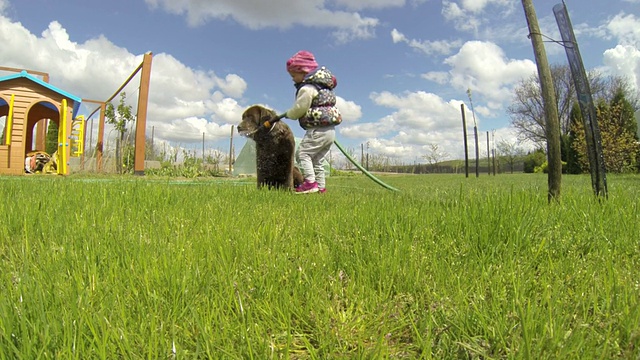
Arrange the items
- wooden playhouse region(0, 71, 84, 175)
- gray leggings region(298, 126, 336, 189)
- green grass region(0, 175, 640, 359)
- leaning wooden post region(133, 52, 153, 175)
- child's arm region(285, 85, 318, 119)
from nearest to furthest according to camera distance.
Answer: green grass region(0, 175, 640, 359) → child's arm region(285, 85, 318, 119) → gray leggings region(298, 126, 336, 189) → wooden playhouse region(0, 71, 84, 175) → leaning wooden post region(133, 52, 153, 175)

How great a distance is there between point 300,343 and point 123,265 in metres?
0.91

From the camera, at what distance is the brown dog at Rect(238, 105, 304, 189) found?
178 inches

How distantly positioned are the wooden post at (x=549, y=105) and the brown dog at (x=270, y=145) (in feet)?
9.33

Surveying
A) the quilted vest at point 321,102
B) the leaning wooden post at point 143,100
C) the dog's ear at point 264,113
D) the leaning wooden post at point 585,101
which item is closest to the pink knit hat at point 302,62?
the quilted vest at point 321,102

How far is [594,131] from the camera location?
8.58ft

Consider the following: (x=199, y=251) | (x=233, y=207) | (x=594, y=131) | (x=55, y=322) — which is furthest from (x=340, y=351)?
(x=594, y=131)

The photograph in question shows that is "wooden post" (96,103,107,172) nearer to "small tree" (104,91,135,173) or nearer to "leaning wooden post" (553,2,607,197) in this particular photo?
"small tree" (104,91,135,173)

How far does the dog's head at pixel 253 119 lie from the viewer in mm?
4555

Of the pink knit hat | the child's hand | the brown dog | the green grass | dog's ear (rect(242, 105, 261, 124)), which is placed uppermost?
the pink knit hat

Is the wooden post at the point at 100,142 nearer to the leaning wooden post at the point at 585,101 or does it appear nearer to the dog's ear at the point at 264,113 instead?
the dog's ear at the point at 264,113

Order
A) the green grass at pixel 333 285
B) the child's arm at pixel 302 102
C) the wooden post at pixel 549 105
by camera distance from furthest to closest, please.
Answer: the child's arm at pixel 302 102 → the wooden post at pixel 549 105 → the green grass at pixel 333 285

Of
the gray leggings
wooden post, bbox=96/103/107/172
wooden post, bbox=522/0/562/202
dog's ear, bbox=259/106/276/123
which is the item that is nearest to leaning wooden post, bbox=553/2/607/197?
wooden post, bbox=522/0/562/202

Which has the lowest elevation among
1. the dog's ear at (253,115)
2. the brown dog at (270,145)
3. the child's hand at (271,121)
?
the brown dog at (270,145)

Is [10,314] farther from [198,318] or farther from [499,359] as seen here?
[499,359]
